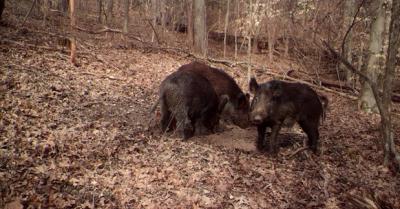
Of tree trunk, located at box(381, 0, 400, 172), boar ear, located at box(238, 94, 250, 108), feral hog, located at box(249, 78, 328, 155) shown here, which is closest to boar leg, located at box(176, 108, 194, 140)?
feral hog, located at box(249, 78, 328, 155)

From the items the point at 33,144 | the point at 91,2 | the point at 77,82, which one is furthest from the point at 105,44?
the point at 91,2

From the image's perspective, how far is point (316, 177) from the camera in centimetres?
705

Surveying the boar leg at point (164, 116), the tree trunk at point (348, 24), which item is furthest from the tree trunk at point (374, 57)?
the boar leg at point (164, 116)

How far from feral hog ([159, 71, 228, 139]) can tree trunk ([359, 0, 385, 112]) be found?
22.4ft

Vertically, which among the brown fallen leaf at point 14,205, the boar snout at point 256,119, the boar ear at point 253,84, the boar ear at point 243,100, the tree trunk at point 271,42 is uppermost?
the tree trunk at point 271,42

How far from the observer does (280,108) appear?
7684mm

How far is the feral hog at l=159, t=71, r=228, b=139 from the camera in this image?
7.66 meters

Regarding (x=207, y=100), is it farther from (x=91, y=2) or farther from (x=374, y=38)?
(x=91, y=2)

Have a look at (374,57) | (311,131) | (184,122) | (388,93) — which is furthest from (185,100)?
(374,57)

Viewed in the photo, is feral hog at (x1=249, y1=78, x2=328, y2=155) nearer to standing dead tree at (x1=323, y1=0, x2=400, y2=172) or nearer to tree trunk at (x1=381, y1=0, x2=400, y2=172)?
standing dead tree at (x1=323, y1=0, x2=400, y2=172)

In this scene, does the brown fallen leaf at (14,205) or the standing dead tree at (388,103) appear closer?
the brown fallen leaf at (14,205)

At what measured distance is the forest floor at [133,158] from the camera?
5668 millimetres

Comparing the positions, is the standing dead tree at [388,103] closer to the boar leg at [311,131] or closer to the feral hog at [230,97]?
the boar leg at [311,131]

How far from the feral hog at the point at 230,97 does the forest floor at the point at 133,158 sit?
30cm
